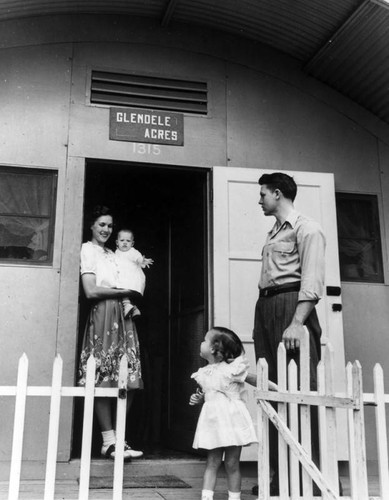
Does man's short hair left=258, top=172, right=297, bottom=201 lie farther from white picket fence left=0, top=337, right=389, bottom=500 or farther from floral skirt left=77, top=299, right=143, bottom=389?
floral skirt left=77, top=299, right=143, bottom=389

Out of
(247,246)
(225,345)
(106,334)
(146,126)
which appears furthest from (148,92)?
(225,345)

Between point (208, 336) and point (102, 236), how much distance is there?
1591mm

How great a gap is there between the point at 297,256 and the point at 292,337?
1.81ft

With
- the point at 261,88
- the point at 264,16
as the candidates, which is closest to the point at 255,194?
the point at 261,88

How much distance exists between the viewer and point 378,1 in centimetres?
484

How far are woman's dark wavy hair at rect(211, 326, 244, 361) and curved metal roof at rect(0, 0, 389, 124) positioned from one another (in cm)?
290

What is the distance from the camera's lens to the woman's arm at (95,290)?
4824 millimetres

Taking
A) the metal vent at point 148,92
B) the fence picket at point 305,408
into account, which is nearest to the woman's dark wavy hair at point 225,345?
the fence picket at point 305,408

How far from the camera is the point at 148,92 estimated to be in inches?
218

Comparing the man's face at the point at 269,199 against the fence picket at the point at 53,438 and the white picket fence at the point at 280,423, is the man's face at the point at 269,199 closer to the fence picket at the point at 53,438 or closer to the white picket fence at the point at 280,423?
the white picket fence at the point at 280,423

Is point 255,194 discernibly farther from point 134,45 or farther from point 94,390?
point 94,390

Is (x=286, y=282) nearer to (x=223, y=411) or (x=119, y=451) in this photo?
(x=223, y=411)

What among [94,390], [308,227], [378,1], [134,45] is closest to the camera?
[94,390]

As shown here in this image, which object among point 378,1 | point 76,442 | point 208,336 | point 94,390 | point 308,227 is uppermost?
point 378,1
